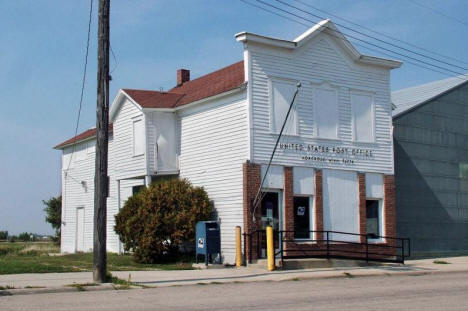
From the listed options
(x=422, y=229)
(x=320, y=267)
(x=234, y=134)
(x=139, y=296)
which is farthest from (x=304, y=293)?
(x=422, y=229)

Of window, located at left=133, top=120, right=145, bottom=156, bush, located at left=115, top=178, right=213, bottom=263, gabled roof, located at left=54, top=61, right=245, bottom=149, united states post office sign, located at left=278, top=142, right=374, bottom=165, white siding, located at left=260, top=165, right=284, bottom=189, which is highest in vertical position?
gabled roof, located at left=54, top=61, right=245, bottom=149

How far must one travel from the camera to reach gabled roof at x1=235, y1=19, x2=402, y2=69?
24.0 meters

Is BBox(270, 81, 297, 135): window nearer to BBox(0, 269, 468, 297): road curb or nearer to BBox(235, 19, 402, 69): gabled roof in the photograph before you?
BBox(235, 19, 402, 69): gabled roof

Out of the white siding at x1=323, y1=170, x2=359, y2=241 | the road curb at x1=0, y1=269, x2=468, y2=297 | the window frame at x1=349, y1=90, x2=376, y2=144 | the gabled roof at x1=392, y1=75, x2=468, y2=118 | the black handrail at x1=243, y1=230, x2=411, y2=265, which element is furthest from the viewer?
the gabled roof at x1=392, y1=75, x2=468, y2=118

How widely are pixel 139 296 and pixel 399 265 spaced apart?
1379 cm

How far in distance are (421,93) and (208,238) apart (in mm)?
16861

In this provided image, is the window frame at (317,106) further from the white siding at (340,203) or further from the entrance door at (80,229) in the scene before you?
the entrance door at (80,229)

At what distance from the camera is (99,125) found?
680 inches

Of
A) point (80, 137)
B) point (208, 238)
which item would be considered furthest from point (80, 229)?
point (208, 238)

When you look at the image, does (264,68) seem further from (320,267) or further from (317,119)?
(320,267)

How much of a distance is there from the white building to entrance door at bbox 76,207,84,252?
7.57 m

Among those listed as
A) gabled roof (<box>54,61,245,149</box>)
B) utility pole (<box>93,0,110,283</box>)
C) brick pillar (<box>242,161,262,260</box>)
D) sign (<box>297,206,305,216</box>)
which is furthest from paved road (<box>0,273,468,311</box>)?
gabled roof (<box>54,61,245,149</box>)

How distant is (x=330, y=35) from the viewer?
2675 centimetres

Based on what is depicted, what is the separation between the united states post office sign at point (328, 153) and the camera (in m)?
25.2
